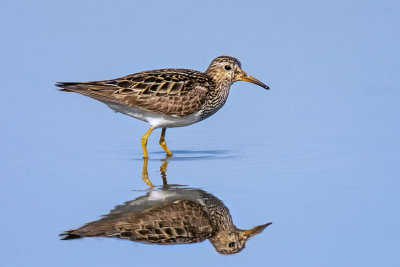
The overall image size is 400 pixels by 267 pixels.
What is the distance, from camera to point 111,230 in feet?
30.8

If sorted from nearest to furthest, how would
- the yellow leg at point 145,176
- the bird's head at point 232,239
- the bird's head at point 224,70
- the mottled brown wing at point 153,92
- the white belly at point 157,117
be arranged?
1. the bird's head at point 232,239
2. the yellow leg at point 145,176
3. the mottled brown wing at point 153,92
4. the white belly at point 157,117
5. the bird's head at point 224,70

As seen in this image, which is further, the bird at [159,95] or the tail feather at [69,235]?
the bird at [159,95]

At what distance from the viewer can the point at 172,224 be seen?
9.62m

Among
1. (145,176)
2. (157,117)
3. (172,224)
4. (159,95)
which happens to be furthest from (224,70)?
(172,224)

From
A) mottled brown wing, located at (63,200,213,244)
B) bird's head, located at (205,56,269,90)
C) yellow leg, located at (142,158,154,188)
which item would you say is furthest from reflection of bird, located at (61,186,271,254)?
bird's head, located at (205,56,269,90)

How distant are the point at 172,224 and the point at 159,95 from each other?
5.26 metres

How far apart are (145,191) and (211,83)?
4.44 meters

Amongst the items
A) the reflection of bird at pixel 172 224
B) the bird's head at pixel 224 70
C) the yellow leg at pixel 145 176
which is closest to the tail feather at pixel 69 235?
the reflection of bird at pixel 172 224

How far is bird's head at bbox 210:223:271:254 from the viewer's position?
9164 mm

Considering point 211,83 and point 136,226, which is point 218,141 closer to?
point 211,83

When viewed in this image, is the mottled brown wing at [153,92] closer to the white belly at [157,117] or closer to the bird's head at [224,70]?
the white belly at [157,117]

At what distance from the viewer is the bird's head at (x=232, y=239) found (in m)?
9.16

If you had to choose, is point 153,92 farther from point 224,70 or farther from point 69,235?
point 69,235

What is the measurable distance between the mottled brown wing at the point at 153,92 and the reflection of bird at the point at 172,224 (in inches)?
155
